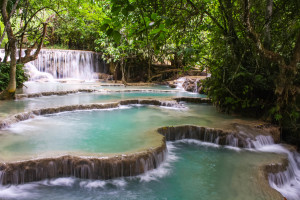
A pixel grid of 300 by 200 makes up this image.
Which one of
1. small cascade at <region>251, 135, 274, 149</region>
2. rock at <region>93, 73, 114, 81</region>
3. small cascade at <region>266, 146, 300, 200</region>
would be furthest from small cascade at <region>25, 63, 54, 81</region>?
small cascade at <region>266, 146, 300, 200</region>

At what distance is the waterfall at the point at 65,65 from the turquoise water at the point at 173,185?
1614cm

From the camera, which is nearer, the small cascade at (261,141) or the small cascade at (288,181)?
the small cascade at (288,181)

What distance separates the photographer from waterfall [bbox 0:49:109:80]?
768 inches

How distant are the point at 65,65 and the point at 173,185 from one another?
18733 millimetres

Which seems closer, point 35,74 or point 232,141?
point 232,141

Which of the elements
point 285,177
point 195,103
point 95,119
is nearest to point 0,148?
point 95,119

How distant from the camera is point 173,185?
12.7 ft

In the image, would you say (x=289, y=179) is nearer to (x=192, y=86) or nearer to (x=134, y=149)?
(x=134, y=149)

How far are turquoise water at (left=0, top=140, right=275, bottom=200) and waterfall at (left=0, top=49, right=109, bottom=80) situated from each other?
1614 cm

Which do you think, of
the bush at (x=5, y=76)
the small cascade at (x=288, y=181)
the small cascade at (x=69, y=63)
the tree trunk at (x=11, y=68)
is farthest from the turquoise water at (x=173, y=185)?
the small cascade at (x=69, y=63)

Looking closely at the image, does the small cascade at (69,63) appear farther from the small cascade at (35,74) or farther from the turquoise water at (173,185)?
the turquoise water at (173,185)

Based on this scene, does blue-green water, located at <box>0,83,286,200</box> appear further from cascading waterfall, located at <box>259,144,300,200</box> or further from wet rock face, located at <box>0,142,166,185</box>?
cascading waterfall, located at <box>259,144,300,200</box>

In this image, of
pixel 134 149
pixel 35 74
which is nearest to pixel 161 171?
pixel 134 149

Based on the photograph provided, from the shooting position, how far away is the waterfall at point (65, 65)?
64.0ft
